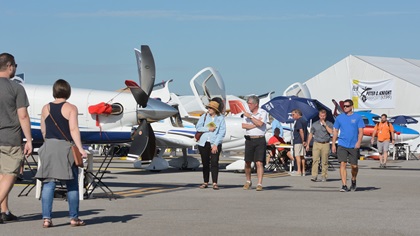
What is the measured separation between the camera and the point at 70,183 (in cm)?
964

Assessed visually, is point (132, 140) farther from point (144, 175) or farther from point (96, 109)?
point (144, 175)

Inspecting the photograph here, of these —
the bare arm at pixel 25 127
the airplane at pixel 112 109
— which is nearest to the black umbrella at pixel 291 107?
the airplane at pixel 112 109

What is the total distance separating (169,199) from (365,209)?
334 cm

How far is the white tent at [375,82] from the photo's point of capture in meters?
52.7

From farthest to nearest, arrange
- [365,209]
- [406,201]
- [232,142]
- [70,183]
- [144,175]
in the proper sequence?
1. [232,142]
2. [144,175]
3. [406,201]
4. [365,209]
5. [70,183]

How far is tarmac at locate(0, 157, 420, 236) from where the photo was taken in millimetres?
9617

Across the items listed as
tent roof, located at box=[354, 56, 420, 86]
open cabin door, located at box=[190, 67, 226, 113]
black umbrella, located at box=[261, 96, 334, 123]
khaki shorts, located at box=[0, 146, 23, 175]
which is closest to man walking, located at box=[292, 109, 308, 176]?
open cabin door, located at box=[190, 67, 226, 113]

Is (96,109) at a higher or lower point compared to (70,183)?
higher

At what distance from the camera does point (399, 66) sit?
59.8m

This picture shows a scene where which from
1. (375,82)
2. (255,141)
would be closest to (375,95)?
(375,82)

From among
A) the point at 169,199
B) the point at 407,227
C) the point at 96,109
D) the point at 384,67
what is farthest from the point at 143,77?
the point at 384,67

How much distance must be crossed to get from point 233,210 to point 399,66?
49966 millimetres

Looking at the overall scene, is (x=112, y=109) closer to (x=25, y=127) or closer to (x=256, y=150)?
(x=256, y=150)

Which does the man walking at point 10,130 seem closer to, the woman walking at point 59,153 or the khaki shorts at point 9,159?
the khaki shorts at point 9,159
